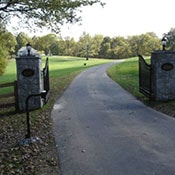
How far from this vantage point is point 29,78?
433 inches

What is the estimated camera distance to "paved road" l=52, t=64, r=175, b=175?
16.7ft

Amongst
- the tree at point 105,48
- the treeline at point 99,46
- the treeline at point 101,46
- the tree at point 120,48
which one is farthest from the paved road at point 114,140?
the tree at point 105,48

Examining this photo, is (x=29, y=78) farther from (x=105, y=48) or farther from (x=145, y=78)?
(x=105, y=48)

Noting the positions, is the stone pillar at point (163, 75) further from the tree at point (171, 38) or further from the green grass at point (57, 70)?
the tree at point (171, 38)

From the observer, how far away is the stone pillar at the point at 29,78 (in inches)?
429

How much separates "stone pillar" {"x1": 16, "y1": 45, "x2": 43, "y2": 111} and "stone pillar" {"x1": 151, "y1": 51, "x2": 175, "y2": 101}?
13.6 feet

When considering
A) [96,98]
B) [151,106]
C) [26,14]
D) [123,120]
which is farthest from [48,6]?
[123,120]

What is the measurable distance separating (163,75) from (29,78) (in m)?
4.77

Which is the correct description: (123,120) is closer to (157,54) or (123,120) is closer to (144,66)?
(157,54)

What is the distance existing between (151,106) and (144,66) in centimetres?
225

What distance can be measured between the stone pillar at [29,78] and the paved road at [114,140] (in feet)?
3.23

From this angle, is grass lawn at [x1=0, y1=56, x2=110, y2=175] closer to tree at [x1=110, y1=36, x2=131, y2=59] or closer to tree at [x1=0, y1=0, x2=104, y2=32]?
tree at [x1=0, y1=0, x2=104, y2=32]

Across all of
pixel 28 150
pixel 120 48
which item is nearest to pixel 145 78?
pixel 28 150

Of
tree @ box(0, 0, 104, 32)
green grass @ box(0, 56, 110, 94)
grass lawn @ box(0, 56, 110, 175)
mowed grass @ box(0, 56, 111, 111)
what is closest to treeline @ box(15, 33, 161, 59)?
green grass @ box(0, 56, 110, 94)
